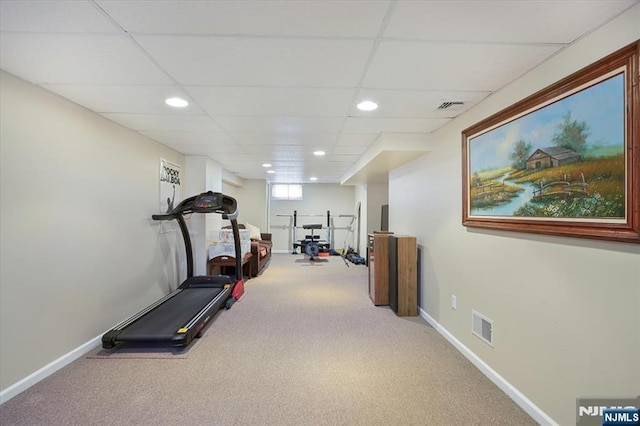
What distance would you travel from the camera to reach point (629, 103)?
132 centimetres

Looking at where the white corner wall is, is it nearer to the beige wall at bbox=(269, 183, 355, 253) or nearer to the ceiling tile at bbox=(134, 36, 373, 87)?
the ceiling tile at bbox=(134, 36, 373, 87)

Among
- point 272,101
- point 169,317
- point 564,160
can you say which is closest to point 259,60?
point 272,101

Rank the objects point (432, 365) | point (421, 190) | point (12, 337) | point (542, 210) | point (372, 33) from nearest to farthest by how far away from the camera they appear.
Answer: point (372, 33)
point (542, 210)
point (12, 337)
point (432, 365)
point (421, 190)

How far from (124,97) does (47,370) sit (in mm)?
2330

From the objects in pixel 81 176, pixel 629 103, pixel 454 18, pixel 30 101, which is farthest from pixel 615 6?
pixel 81 176

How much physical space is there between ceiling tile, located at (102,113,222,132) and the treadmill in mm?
1143

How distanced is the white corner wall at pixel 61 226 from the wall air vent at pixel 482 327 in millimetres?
3636

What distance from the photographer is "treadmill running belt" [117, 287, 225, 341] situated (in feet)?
8.96

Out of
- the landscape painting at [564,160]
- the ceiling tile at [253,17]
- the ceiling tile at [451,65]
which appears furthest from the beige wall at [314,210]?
the ceiling tile at [253,17]

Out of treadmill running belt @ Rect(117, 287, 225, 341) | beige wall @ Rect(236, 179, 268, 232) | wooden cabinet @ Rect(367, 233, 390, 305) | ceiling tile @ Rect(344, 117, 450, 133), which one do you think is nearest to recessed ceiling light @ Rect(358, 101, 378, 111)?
ceiling tile @ Rect(344, 117, 450, 133)

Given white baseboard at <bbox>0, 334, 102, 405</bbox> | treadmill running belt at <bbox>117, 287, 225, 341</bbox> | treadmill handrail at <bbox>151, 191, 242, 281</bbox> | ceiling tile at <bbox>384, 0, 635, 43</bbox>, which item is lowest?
white baseboard at <bbox>0, 334, 102, 405</bbox>

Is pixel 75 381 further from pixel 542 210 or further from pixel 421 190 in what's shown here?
pixel 421 190

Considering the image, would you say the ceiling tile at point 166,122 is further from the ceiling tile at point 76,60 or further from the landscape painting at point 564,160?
the landscape painting at point 564,160

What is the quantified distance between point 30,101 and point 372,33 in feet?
8.48
